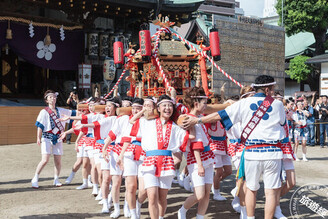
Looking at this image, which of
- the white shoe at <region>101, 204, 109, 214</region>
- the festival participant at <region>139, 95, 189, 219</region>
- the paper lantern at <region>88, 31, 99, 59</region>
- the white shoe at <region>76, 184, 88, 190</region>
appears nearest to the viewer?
the festival participant at <region>139, 95, 189, 219</region>

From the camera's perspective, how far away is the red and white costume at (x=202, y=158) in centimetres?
465

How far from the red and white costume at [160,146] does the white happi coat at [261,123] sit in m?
0.65

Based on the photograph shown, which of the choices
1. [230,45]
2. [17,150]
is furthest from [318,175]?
[230,45]

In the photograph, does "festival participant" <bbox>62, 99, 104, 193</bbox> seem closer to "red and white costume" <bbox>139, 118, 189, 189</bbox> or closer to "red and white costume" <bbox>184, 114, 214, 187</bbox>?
"red and white costume" <bbox>139, 118, 189, 189</bbox>

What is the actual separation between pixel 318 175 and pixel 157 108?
5.69m

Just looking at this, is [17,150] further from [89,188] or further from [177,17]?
[177,17]

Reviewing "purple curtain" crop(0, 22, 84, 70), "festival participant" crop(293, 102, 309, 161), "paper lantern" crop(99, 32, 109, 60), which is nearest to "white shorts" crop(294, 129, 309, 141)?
"festival participant" crop(293, 102, 309, 161)

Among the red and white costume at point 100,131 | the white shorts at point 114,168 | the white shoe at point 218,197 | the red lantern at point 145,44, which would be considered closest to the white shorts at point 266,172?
the white shorts at point 114,168

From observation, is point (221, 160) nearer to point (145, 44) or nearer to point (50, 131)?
point (50, 131)

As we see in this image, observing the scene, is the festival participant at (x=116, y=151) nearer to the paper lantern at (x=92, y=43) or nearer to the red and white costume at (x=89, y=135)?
the red and white costume at (x=89, y=135)

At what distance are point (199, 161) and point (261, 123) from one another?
3.07 feet

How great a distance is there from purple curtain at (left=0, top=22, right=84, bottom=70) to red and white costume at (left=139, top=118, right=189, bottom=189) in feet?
40.6

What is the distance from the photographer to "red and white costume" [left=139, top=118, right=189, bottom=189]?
4.39m

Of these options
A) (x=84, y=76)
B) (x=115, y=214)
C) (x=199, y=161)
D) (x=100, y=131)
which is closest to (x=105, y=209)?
(x=115, y=214)
